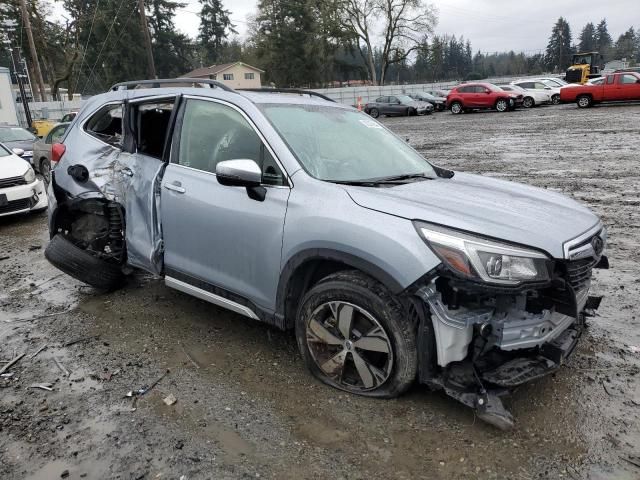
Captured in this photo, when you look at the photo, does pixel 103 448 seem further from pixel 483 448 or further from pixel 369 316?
pixel 483 448

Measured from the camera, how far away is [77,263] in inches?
179

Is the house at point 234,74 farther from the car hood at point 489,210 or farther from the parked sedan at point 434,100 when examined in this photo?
the car hood at point 489,210

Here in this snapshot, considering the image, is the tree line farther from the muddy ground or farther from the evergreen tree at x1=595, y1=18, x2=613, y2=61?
the evergreen tree at x1=595, y1=18, x2=613, y2=61

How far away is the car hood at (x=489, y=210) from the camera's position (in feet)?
8.59

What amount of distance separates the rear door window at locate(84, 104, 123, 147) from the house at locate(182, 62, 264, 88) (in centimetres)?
5760

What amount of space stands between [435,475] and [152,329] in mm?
2605

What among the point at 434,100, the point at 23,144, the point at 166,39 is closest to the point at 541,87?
the point at 434,100

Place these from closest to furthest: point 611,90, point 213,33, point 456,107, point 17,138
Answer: point 17,138 < point 611,90 < point 456,107 < point 213,33

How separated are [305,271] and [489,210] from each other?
3.78 feet

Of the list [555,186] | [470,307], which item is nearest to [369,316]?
[470,307]

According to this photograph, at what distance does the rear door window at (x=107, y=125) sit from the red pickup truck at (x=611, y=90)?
26.3 metres

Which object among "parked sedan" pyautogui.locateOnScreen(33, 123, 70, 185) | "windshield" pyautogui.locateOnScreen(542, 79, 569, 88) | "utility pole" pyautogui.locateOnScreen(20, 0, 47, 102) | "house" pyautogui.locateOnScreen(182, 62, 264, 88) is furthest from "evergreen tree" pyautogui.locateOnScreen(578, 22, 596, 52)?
"parked sedan" pyautogui.locateOnScreen(33, 123, 70, 185)

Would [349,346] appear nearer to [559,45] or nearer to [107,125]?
[107,125]

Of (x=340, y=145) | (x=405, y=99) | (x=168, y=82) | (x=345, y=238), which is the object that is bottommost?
(x=345, y=238)
